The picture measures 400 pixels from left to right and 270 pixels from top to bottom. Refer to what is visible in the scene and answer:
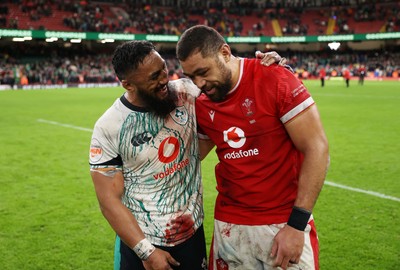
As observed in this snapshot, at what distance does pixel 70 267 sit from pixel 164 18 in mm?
51193

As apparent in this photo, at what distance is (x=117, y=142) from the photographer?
100.0 inches

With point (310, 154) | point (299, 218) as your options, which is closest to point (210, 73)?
point (310, 154)

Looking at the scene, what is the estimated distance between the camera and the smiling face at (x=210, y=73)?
8.04 feet

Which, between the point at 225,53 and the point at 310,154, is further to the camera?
the point at 225,53

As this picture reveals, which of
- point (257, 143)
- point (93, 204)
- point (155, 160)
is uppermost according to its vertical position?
point (257, 143)

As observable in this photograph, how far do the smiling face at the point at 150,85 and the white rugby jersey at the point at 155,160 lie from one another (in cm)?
5

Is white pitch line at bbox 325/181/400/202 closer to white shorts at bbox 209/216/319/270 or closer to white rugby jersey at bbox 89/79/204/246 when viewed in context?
white shorts at bbox 209/216/319/270

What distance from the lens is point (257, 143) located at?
8.11 feet

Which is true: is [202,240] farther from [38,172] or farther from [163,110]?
[38,172]

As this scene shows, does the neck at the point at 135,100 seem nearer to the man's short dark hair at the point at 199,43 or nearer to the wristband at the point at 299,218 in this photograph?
the man's short dark hair at the point at 199,43

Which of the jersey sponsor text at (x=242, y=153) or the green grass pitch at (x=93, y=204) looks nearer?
the jersey sponsor text at (x=242, y=153)

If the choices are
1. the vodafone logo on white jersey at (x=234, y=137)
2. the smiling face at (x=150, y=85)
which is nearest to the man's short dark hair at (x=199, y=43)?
the smiling face at (x=150, y=85)

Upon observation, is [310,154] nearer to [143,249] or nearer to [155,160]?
[155,160]

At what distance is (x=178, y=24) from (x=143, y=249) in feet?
172
